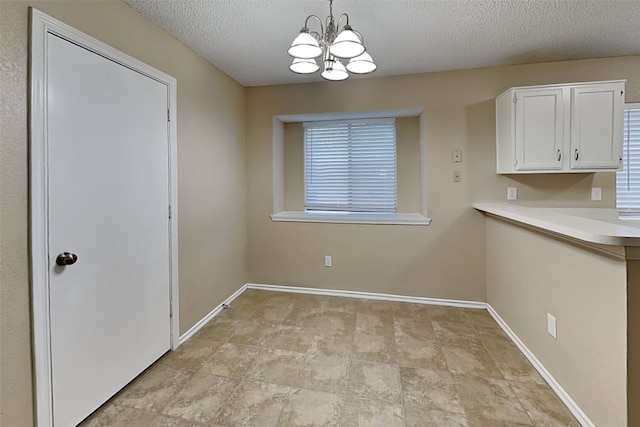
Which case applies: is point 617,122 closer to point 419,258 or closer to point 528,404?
point 419,258

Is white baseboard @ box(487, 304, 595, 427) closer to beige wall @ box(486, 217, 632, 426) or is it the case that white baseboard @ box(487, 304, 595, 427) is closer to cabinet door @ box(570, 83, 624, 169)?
beige wall @ box(486, 217, 632, 426)

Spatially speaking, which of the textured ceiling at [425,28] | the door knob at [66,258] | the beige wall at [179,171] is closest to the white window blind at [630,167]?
the textured ceiling at [425,28]

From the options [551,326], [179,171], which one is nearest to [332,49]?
[179,171]

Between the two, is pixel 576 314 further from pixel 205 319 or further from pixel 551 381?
pixel 205 319

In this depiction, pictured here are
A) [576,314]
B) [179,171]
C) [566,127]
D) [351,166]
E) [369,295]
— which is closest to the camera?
[576,314]

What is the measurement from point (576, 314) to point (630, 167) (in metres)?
2.11

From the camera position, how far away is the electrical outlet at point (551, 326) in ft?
6.13

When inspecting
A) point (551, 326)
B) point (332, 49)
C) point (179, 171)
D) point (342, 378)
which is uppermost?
point (332, 49)

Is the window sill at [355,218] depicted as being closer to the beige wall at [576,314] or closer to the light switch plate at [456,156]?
the light switch plate at [456,156]

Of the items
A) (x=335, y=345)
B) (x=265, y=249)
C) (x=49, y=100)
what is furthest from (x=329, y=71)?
(x=265, y=249)

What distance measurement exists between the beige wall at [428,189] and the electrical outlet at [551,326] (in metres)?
1.22

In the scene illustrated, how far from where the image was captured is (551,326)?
190 cm

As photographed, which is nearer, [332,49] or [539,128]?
[332,49]

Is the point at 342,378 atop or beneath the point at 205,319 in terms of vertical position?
beneath
